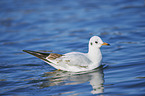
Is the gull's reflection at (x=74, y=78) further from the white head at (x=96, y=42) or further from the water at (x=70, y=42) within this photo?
the white head at (x=96, y=42)

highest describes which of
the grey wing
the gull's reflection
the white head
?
the white head

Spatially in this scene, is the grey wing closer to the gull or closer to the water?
the gull

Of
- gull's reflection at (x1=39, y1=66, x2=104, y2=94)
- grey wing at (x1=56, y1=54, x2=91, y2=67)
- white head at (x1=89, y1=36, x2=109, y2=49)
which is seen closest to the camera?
gull's reflection at (x1=39, y1=66, x2=104, y2=94)

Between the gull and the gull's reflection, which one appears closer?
the gull's reflection

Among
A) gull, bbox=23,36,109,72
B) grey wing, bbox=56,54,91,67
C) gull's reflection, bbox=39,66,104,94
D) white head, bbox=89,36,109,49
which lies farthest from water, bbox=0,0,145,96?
white head, bbox=89,36,109,49

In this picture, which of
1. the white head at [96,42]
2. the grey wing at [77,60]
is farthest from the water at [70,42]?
the white head at [96,42]

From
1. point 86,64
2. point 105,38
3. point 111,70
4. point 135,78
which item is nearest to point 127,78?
point 135,78

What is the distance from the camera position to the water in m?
7.40

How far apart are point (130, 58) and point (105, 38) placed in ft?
8.94

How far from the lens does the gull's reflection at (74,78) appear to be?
7559 mm

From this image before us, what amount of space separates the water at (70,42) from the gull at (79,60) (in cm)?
20

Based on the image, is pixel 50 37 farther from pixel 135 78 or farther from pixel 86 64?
pixel 135 78

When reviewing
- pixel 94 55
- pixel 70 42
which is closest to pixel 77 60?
pixel 94 55

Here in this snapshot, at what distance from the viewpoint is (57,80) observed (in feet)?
26.1
